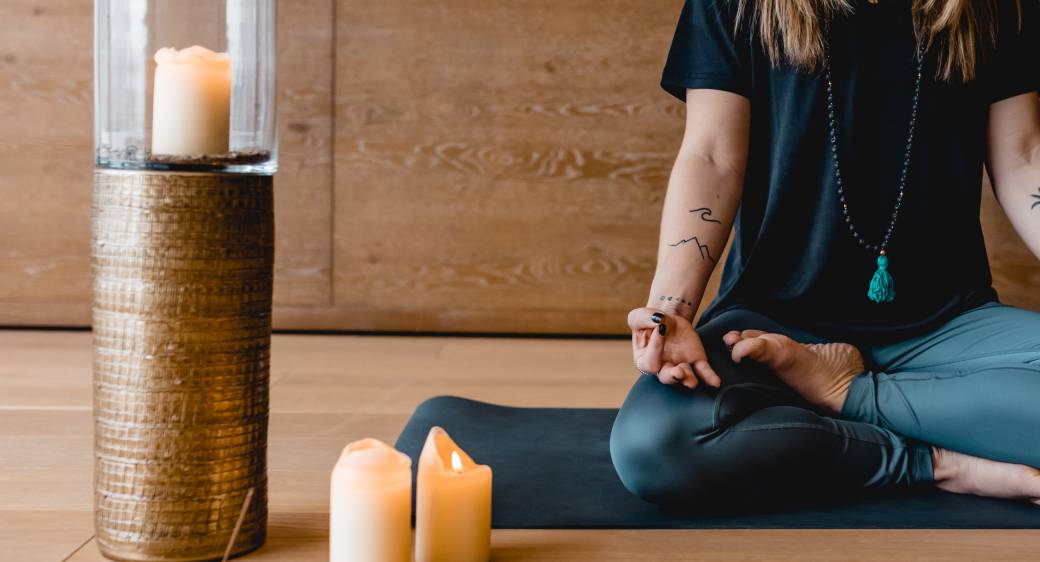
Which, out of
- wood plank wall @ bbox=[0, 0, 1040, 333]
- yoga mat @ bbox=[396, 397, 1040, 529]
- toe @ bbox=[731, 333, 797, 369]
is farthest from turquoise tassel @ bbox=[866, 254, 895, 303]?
wood plank wall @ bbox=[0, 0, 1040, 333]

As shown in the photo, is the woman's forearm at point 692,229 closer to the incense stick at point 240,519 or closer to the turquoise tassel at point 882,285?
the turquoise tassel at point 882,285

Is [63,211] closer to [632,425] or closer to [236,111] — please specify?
[236,111]

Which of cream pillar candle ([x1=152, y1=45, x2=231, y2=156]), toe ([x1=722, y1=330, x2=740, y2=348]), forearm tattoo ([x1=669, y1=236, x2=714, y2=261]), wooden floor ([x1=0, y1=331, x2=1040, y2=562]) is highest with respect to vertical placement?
A: cream pillar candle ([x1=152, y1=45, x2=231, y2=156])

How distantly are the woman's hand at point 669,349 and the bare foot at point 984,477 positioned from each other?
1.09 feet

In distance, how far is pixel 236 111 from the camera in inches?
39.1

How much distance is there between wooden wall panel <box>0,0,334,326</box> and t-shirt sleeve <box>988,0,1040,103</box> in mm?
1575

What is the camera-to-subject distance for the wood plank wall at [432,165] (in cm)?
243

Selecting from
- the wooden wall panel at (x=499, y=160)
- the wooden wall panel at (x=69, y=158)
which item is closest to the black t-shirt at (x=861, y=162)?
the wooden wall panel at (x=499, y=160)

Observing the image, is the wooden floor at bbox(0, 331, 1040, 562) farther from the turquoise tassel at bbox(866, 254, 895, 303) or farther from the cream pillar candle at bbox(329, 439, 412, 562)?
the turquoise tassel at bbox(866, 254, 895, 303)

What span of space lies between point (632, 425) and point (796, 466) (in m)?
0.20

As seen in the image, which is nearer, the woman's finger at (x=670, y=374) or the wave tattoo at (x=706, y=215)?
the woman's finger at (x=670, y=374)

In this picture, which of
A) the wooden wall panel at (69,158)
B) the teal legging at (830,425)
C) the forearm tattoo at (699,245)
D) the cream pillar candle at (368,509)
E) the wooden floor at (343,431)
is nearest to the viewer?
the cream pillar candle at (368,509)

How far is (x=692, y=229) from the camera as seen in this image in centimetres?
125

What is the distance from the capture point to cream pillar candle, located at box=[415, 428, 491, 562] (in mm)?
955
